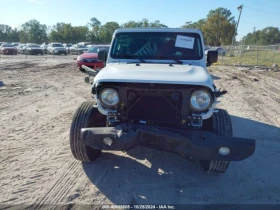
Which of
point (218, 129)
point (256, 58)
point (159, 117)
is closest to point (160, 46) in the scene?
point (159, 117)

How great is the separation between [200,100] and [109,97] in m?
1.15

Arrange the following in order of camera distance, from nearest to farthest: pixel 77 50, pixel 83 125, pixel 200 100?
pixel 200 100, pixel 83 125, pixel 77 50

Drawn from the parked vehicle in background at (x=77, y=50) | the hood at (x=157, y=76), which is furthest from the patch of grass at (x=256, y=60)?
the hood at (x=157, y=76)

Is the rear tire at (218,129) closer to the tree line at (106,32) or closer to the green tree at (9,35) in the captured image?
the tree line at (106,32)

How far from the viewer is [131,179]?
3721 mm

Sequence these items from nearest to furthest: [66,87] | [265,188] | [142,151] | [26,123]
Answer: [265,188] → [142,151] → [26,123] → [66,87]

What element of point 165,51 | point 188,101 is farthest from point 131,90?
point 165,51

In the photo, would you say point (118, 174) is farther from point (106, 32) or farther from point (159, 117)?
point (106, 32)

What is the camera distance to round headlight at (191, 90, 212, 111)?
3.25 metres

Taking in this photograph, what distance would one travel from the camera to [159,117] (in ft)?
11.4

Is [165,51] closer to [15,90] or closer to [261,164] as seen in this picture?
[261,164]

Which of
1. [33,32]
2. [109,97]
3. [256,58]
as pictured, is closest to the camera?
[109,97]

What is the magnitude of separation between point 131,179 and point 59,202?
1017mm

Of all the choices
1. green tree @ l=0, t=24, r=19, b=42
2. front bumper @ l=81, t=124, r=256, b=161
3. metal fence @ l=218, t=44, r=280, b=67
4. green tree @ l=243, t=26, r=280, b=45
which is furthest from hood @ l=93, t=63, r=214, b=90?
green tree @ l=0, t=24, r=19, b=42
